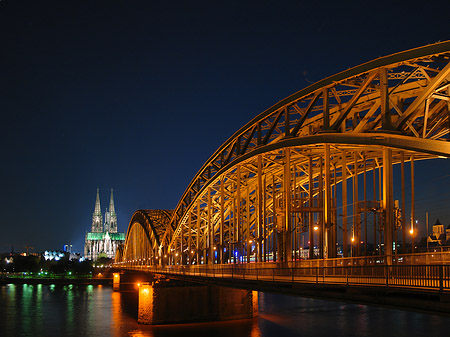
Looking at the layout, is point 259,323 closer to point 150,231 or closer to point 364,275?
point 364,275

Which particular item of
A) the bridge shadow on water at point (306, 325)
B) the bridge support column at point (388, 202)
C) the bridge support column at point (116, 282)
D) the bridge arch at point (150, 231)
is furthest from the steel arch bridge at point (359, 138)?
the bridge support column at point (116, 282)

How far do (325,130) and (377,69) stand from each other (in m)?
4.48

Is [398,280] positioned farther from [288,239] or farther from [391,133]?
[288,239]

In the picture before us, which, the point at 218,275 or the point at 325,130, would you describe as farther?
the point at 218,275

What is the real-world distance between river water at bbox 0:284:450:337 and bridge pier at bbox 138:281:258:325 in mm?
941

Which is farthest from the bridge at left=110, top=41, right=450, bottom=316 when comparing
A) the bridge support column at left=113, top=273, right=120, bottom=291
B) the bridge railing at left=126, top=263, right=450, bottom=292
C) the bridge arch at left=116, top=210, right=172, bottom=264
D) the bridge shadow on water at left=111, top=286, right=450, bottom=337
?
the bridge support column at left=113, top=273, right=120, bottom=291

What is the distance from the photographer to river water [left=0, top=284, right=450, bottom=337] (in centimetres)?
4831

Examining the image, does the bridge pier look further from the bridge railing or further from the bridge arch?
the bridge arch

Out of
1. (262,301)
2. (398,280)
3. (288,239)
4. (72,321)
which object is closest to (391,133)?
(398,280)

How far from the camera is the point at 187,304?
52281mm

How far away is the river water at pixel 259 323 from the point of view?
48312mm

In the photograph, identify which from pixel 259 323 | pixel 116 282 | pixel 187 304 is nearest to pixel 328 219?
pixel 187 304

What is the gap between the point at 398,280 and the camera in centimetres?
1866

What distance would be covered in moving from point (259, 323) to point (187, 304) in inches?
268
